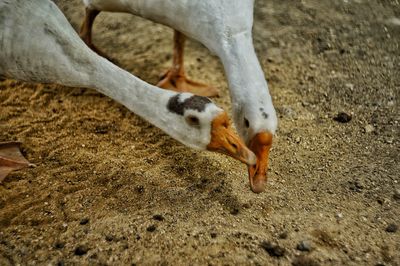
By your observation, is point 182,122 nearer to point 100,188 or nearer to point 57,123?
point 100,188

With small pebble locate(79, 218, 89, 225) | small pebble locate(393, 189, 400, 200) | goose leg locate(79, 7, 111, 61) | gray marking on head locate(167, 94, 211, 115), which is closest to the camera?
gray marking on head locate(167, 94, 211, 115)

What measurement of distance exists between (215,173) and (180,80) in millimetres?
1038

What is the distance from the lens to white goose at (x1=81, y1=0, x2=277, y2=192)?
2.66 metres

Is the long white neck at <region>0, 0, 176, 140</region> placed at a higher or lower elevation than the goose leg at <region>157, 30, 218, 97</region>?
higher

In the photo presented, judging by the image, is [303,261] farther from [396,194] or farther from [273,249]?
[396,194]

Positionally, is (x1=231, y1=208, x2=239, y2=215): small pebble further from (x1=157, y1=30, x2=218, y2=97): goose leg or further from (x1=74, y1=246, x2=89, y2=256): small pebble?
(x1=157, y1=30, x2=218, y2=97): goose leg

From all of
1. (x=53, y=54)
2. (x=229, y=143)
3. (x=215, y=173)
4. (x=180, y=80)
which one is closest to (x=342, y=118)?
(x=215, y=173)

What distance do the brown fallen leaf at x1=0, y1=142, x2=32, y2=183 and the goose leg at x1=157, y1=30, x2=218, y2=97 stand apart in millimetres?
1150

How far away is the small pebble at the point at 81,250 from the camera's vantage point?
2537mm

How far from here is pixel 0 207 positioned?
9.14ft

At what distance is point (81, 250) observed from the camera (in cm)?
255

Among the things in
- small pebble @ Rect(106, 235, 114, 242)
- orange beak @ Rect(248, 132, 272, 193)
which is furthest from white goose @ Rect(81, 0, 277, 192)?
small pebble @ Rect(106, 235, 114, 242)

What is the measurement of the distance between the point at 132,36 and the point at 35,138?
1482mm

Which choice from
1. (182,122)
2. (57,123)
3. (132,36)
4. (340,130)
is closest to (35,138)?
(57,123)
